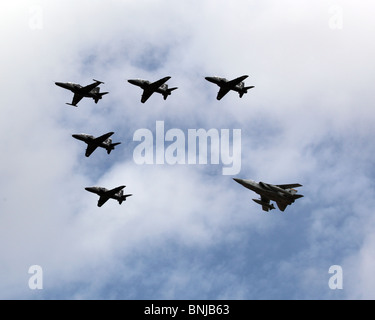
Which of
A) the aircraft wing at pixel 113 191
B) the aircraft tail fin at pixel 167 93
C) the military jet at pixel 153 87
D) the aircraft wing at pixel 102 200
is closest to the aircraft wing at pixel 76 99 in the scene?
the military jet at pixel 153 87

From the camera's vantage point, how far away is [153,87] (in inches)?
4370

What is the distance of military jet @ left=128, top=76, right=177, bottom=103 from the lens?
110m

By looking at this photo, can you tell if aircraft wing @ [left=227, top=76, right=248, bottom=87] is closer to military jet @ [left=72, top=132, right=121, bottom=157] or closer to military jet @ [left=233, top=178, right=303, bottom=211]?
military jet @ [left=233, top=178, right=303, bottom=211]

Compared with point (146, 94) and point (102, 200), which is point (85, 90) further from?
point (102, 200)

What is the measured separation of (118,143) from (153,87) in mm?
13411

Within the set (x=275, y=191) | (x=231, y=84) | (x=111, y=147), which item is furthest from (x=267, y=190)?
(x=111, y=147)

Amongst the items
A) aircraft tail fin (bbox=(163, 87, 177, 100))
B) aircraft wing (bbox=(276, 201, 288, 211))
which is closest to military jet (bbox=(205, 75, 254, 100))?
aircraft tail fin (bbox=(163, 87, 177, 100))
